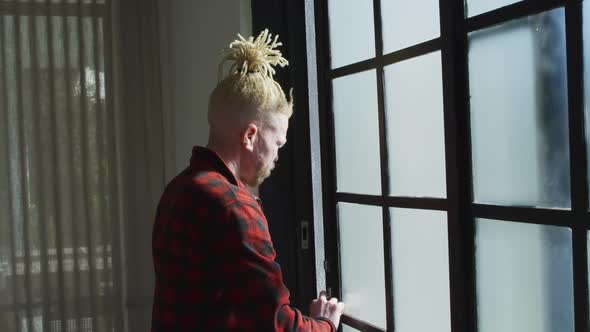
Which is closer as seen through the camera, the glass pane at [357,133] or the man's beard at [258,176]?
the man's beard at [258,176]

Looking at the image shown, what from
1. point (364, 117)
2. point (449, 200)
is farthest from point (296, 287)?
point (449, 200)

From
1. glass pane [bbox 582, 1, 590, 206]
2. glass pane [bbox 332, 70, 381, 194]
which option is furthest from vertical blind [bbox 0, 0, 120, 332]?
glass pane [bbox 582, 1, 590, 206]

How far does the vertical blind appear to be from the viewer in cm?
301

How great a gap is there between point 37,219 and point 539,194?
91.6 inches

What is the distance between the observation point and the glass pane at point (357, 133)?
6.84ft

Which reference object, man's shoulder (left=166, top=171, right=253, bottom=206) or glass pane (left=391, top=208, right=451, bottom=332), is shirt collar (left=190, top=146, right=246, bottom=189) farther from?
glass pane (left=391, top=208, right=451, bottom=332)

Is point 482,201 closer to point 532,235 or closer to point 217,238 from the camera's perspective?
point 532,235

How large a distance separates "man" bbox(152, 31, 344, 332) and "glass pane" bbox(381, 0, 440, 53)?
0.60m

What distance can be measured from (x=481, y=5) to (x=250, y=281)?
86 centimetres

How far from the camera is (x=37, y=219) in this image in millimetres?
3047

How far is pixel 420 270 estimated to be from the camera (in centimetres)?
188

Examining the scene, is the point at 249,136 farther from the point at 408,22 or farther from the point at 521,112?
the point at 408,22

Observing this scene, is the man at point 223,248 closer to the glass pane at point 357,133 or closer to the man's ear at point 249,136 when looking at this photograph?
the man's ear at point 249,136

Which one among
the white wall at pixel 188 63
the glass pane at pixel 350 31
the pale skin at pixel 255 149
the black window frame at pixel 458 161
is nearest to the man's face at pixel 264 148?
the pale skin at pixel 255 149
